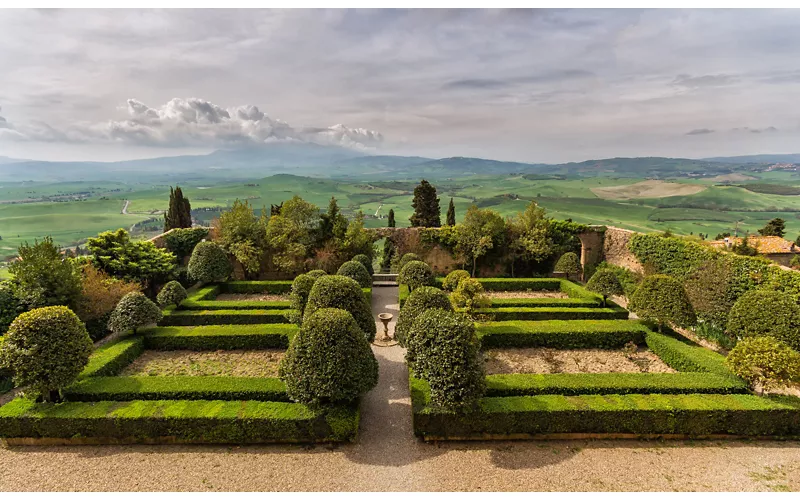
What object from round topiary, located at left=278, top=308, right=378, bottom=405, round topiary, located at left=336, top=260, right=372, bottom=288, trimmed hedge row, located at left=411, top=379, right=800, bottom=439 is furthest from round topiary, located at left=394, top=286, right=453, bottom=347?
round topiary, located at left=336, top=260, right=372, bottom=288

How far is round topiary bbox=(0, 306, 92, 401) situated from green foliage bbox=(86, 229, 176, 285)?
874 cm

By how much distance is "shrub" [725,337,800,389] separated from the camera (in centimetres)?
891

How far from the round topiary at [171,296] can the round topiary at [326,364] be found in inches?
389

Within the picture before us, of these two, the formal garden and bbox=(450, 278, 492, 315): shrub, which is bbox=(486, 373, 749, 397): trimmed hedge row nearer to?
the formal garden

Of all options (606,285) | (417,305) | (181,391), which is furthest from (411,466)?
(606,285)

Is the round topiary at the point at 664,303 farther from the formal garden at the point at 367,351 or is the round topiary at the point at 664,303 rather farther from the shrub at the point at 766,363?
the shrub at the point at 766,363

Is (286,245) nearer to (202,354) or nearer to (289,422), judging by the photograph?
(202,354)

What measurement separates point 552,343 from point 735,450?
559cm

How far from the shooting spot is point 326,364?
830 cm

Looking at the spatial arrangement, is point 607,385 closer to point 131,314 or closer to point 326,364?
point 326,364

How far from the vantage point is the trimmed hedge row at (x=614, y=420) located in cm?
852

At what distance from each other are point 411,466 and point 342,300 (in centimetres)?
480

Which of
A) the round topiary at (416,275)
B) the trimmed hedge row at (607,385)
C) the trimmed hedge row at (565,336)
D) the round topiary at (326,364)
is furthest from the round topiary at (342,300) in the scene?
the round topiary at (416,275)

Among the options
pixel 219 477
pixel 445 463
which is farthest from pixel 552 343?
pixel 219 477
